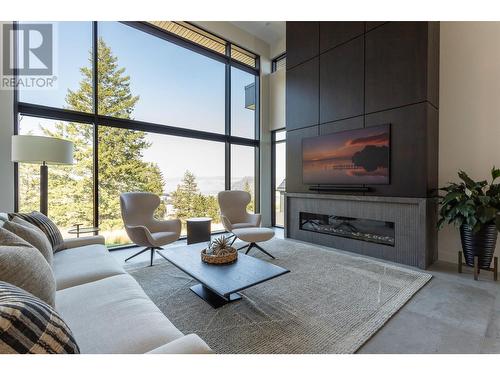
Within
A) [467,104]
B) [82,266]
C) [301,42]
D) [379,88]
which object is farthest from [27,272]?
Answer: [301,42]

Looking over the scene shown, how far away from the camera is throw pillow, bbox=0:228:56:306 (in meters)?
1.04

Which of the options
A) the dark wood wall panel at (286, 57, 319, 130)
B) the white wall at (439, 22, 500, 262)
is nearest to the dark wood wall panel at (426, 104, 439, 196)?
the white wall at (439, 22, 500, 262)

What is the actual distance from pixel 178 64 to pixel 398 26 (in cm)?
373

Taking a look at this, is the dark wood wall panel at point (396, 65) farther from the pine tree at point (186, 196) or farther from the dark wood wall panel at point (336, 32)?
the pine tree at point (186, 196)

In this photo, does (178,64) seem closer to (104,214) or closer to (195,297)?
(104,214)

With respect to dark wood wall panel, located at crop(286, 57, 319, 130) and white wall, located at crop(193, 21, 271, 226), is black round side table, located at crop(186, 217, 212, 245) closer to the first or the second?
white wall, located at crop(193, 21, 271, 226)

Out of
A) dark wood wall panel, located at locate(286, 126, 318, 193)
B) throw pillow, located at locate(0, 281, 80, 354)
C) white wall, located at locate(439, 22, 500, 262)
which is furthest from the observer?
dark wood wall panel, located at locate(286, 126, 318, 193)

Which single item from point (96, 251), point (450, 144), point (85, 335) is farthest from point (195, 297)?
point (450, 144)

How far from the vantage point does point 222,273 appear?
1935 millimetres

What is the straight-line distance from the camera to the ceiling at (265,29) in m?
5.21

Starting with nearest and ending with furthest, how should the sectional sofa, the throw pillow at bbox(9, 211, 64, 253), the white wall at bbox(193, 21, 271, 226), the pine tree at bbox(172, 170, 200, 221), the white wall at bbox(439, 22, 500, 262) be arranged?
the sectional sofa
the throw pillow at bbox(9, 211, 64, 253)
the white wall at bbox(439, 22, 500, 262)
the pine tree at bbox(172, 170, 200, 221)
the white wall at bbox(193, 21, 271, 226)

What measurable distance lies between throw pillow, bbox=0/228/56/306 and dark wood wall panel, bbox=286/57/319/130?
156 inches

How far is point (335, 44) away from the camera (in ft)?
12.6

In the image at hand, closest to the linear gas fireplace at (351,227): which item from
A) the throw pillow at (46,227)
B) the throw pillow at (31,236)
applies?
the throw pillow at (46,227)
